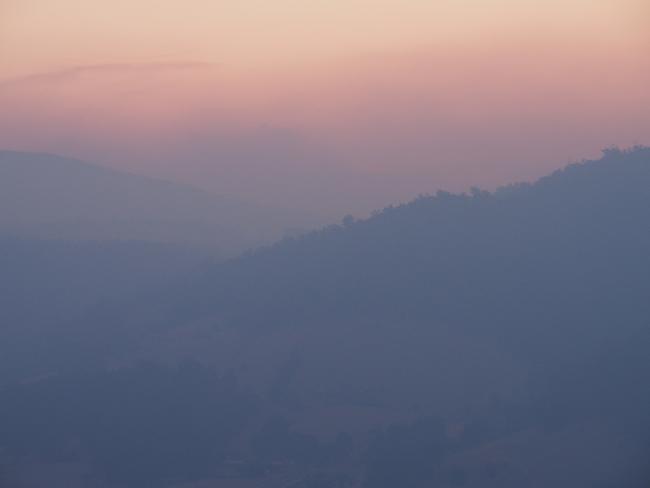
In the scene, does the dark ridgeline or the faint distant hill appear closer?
the dark ridgeline

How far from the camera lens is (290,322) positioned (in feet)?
147

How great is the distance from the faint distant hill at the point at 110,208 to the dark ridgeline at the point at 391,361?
25.8 metres

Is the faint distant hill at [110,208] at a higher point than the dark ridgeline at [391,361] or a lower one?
higher

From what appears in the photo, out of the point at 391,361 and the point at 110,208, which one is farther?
the point at 110,208

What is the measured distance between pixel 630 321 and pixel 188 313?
59.8 feet

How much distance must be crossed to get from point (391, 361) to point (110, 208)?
60.2 metres

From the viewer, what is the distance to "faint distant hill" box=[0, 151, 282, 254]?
3292 inches

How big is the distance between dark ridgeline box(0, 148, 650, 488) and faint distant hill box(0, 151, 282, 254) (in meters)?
25.8

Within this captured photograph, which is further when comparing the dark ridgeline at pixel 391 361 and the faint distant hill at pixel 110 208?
the faint distant hill at pixel 110 208

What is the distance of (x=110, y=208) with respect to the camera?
96500 millimetres

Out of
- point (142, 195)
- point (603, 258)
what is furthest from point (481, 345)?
point (142, 195)

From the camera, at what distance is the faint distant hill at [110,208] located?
83.6m

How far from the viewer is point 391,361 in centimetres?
4019

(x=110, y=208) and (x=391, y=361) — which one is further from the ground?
(x=110, y=208)
